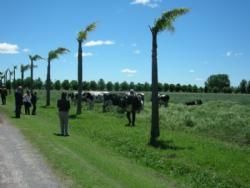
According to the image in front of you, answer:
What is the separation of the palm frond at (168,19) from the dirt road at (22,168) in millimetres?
7701

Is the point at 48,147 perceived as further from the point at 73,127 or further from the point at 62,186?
the point at 73,127

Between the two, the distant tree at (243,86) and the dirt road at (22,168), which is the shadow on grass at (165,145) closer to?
the dirt road at (22,168)

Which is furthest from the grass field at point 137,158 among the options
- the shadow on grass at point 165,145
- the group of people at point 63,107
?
the group of people at point 63,107

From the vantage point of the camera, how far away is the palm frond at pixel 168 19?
67.5ft

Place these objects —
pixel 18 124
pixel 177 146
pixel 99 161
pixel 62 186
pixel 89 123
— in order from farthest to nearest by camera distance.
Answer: pixel 89 123 → pixel 18 124 → pixel 177 146 → pixel 99 161 → pixel 62 186

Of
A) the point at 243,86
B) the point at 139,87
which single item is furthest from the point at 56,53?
the point at 243,86

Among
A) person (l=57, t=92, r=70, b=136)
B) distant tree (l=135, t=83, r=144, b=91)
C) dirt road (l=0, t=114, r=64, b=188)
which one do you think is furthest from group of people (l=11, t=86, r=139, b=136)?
distant tree (l=135, t=83, r=144, b=91)

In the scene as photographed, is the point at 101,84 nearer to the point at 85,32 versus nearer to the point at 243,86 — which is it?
the point at 243,86

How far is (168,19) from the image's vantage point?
67.9 feet

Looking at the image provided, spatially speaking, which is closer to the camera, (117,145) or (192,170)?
(192,170)

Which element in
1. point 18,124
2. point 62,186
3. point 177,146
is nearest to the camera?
point 62,186

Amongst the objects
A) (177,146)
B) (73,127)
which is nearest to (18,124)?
(73,127)

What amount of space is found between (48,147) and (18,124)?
9048 millimetres

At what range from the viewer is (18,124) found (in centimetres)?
2550
